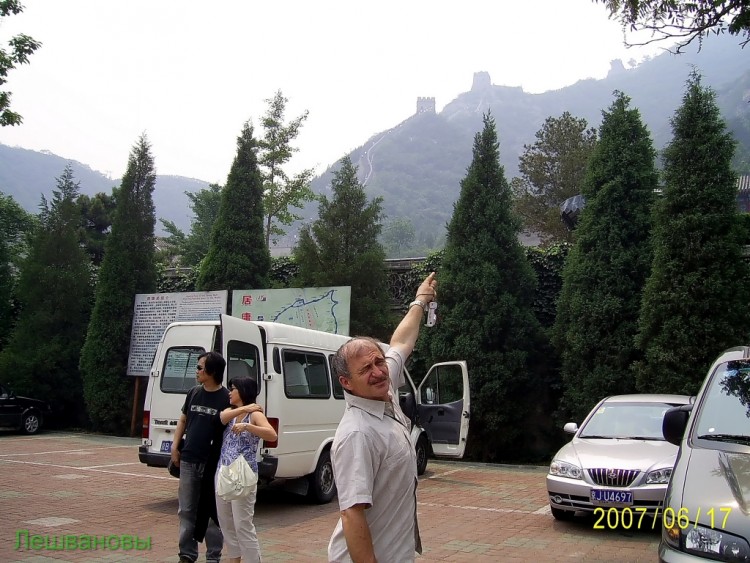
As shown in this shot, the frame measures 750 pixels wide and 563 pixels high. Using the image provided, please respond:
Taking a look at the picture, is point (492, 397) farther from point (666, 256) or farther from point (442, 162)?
point (442, 162)

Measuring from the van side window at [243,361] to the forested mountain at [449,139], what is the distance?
7629 centimetres

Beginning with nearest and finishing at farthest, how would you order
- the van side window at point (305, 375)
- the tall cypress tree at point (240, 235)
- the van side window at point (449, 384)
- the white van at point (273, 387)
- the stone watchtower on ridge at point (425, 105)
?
the white van at point (273, 387) < the van side window at point (305, 375) < the van side window at point (449, 384) < the tall cypress tree at point (240, 235) < the stone watchtower on ridge at point (425, 105)

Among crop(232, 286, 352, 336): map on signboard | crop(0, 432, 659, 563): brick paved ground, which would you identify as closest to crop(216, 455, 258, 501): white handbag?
crop(0, 432, 659, 563): brick paved ground

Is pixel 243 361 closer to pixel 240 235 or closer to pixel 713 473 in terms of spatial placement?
pixel 713 473

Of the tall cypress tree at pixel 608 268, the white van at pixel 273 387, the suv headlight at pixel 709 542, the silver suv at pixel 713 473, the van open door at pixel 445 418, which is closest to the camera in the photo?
the suv headlight at pixel 709 542

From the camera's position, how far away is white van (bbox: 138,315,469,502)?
7.82 m

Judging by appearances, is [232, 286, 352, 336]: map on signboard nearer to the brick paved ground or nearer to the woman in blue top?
the brick paved ground

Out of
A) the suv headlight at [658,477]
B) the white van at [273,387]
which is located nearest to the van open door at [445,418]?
the white van at [273,387]

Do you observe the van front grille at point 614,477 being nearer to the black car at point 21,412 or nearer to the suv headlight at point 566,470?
the suv headlight at point 566,470

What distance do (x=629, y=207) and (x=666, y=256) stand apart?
4.88ft

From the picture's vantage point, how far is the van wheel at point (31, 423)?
16.9 m

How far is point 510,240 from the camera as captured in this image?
13.2 metres

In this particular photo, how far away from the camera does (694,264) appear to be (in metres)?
10.7

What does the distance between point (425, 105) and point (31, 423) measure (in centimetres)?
16724
